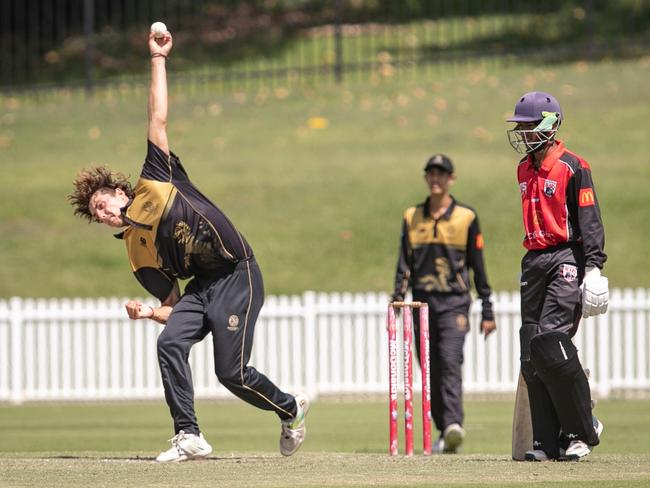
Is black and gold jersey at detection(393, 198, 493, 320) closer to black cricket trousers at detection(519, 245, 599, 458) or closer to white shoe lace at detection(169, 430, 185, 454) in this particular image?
black cricket trousers at detection(519, 245, 599, 458)

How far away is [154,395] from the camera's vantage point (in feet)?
51.6

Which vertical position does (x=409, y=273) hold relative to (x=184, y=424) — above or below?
above

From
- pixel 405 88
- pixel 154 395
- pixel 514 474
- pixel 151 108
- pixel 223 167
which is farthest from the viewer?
pixel 405 88

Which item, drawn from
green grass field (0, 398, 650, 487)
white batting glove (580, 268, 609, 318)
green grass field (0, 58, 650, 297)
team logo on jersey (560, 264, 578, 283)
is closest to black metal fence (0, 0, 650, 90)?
green grass field (0, 58, 650, 297)

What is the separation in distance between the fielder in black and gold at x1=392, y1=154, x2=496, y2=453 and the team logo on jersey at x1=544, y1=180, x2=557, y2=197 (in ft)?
9.46

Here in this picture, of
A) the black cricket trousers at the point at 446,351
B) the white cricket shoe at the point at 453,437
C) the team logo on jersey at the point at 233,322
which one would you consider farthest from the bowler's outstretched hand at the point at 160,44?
the white cricket shoe at the point at 453,437

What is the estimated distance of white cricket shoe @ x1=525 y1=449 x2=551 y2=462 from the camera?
7355mm

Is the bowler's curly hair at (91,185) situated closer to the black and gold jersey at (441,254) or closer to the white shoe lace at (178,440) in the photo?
the white shoe lace at (178,440)

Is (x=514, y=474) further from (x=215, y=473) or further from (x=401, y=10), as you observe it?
(x=401, y=10)

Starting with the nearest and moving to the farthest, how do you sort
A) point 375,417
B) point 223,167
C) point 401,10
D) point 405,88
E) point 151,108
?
point 151,108
point 375,417
point 223,167
point 405,88
point 401,10

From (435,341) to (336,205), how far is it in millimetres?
10703

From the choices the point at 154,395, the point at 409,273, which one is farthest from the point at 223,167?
the point at 409,273

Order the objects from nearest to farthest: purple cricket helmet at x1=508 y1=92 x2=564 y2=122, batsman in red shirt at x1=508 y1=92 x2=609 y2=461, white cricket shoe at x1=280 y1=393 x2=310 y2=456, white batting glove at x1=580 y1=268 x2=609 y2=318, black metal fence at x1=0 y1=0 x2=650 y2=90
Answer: white batting glove at x1=580 y1=268 x2=609 y2=318 < batsman in red shirt at x1=508 y1=92 x2=609 y2=461 < purple cricket helmet at x1=508 y1=92 x2=564 y2=122 < white cricket shoe at x1=280 y1=393 x2=310 y2=456 < black metal fence at x1=0 y1=0 x2=650 y2=90

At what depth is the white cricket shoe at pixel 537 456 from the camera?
7.36 m
